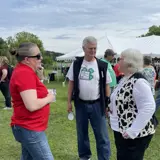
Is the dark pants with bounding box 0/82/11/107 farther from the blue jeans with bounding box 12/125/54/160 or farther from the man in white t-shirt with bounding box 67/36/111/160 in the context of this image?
the blue jeans with bounding box 12/125/54/160

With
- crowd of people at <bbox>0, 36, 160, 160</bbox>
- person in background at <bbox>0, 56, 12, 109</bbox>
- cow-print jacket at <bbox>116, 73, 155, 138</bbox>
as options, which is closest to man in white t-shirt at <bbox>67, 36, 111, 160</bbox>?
crowd of people at <bbox>0, 36, 160, 160</bbox>

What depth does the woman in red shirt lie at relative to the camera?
240 centimetres

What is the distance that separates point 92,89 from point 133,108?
133 cm

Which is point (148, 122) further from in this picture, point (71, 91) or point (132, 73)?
point (71, 91)

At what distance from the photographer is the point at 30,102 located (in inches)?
93.9

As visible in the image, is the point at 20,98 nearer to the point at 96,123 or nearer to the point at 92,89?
the point at 92,89

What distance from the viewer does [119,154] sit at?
9.12ft

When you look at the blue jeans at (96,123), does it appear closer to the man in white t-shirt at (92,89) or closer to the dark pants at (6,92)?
the man in white t-shirt at (92,89)

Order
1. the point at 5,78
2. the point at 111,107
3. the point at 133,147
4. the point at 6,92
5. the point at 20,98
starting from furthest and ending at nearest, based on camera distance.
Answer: the point at 6,92
the point at 5,78
the point at 111,107
the point at 133,147
the point at 20,98

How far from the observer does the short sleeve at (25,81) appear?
2.39m

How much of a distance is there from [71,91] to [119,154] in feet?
4.92

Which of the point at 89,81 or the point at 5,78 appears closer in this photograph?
the point at 89,81

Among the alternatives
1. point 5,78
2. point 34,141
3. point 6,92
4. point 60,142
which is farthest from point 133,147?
point 6,92

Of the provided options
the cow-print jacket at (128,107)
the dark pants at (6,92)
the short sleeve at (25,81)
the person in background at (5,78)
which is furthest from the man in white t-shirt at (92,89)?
the dark pants at (6,92)
